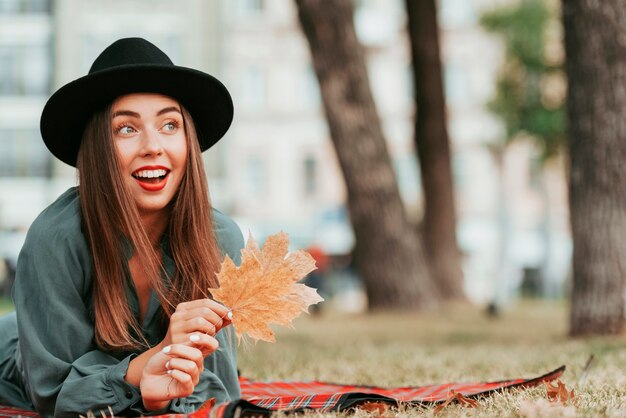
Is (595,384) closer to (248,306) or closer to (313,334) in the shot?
(248,306)

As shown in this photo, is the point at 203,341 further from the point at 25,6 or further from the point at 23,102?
the point at 25,6

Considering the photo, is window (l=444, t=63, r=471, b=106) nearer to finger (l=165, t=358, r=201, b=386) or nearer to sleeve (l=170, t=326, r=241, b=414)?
sleeve (l=170, t=326, r=241, b=414)

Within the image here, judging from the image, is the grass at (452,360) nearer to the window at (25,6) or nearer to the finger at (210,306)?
the finger at (210,306)

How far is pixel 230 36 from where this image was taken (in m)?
37.5

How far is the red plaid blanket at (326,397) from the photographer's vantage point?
2879 mm

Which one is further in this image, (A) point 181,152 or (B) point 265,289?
(A) point 181,152

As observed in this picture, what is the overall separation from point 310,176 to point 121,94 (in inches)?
1359

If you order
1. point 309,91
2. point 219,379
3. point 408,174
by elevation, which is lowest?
point 408,174

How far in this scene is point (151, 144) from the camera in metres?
3.07

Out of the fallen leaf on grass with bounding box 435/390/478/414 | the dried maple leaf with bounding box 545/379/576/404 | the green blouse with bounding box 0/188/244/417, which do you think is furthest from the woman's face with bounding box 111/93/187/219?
the dried maple leaf with bounding box 545/379/576/404

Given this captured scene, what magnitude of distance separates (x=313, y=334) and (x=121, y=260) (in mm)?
5941

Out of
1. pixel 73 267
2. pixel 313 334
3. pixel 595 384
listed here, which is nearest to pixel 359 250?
pixel 313 334

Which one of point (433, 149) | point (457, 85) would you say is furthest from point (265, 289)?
point (457, 85)

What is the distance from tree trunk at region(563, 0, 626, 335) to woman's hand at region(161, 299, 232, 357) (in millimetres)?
4713
